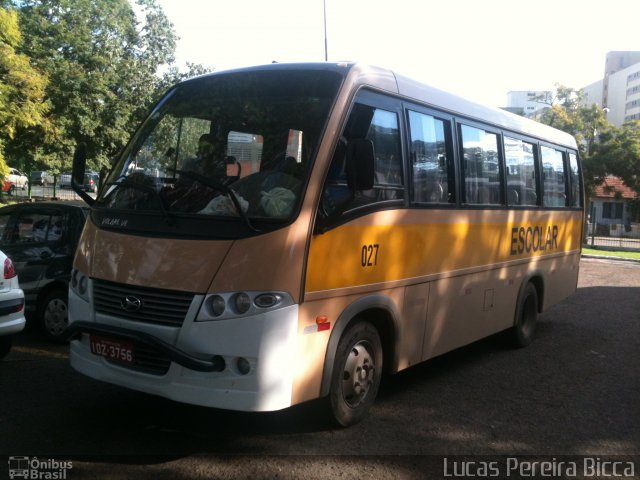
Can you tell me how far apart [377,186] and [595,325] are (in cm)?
659

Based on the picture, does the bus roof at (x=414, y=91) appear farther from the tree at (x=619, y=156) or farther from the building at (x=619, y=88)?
the building at (x=619, y=88)

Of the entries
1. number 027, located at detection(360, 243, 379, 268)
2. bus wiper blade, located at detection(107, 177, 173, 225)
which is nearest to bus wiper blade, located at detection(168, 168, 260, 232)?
bus wiper blade, located at detection(107, 177, 173, 225)

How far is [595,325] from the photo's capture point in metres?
9.91

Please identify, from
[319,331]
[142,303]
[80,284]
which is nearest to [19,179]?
[80,284]

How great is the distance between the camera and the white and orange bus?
13.2ft

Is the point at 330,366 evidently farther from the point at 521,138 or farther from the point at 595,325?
the point at 595,325

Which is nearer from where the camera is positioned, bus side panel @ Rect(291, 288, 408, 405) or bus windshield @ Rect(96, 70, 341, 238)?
bus side panel @ Rect(291, 288, 408, 405)

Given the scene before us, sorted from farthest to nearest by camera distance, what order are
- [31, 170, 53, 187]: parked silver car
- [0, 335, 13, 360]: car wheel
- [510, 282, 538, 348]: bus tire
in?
[31, 170, 53, 187]: parked silver car → [510, 282, 538, 348]: bus tire → [0, 335, 13, 360]: car wheel

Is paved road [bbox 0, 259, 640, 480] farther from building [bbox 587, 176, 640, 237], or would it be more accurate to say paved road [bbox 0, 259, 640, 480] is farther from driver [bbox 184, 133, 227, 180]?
building [bbox 587, 176, 640, 237]

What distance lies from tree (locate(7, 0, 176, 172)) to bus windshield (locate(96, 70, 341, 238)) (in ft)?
67.1

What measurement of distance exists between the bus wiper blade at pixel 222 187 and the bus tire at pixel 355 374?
1238mm

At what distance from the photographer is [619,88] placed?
112625mm

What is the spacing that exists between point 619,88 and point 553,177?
119 metres

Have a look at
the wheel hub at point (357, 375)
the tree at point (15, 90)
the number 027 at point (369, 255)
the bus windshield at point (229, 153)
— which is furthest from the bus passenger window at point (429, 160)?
the tree at point (15, 90)
